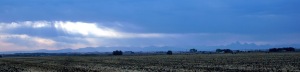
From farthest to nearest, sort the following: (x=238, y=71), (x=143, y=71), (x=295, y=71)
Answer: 1. (x=143, y=71)
2. (x=238, y=71)
3. (x=295, y=71)

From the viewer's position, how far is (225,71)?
37656mm

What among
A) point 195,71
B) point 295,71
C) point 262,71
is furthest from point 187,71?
point 295,71

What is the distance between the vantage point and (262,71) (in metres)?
36.2

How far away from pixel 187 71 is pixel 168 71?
158cm

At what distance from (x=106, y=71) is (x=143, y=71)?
3804mm

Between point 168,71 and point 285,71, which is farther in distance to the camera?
point 168,71

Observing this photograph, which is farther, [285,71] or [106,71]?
[106,71]

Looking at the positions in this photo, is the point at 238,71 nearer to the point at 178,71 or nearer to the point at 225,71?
the point at 225,71

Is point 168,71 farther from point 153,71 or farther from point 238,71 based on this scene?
point 238,71

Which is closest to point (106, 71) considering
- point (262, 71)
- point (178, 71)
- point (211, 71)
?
point (178, 71)

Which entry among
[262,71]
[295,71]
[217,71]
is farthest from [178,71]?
[295,71]

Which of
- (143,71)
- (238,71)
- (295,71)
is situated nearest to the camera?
(295,71)

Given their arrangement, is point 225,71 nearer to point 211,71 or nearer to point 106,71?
point 211,71

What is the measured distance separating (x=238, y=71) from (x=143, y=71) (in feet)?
26.6
